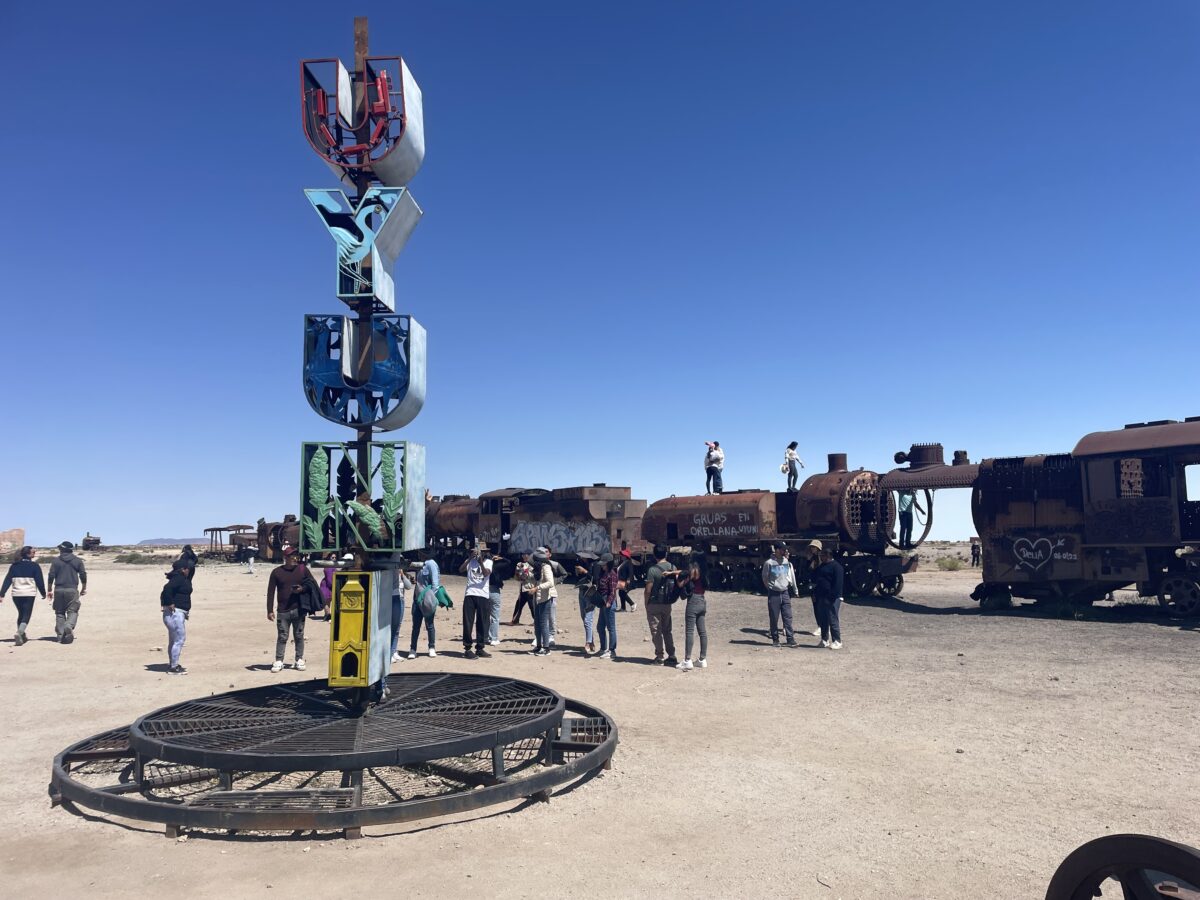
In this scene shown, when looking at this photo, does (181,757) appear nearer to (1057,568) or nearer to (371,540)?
(371,540)

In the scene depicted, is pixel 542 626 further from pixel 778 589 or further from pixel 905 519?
pixel 905 519

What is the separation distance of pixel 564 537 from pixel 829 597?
15.5 m

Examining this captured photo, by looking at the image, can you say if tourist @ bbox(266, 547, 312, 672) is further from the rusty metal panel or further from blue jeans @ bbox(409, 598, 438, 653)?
the rusty metal panel

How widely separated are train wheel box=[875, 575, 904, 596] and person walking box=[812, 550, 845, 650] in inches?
351

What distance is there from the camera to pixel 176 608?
447 inches

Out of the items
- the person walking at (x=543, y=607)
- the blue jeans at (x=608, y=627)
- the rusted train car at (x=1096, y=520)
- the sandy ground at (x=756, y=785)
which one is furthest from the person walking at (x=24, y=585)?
the rusted train car at (x=1096, y=520)

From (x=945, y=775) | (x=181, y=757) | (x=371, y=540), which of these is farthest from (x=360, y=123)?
(x=945, y=775)

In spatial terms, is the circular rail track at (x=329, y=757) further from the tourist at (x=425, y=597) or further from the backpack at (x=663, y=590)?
the tourist at (x=425, y=597)

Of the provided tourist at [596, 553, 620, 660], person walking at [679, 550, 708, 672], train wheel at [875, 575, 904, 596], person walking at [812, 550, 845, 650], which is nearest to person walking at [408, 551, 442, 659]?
tourist at [596, 553, 620, 660]

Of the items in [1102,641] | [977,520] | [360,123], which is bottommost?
[1102,641]

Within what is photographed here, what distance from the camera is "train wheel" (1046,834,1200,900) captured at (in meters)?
2.42

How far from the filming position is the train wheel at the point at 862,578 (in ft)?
70.5

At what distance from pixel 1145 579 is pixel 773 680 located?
10.3m

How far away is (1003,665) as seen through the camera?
11.3m
